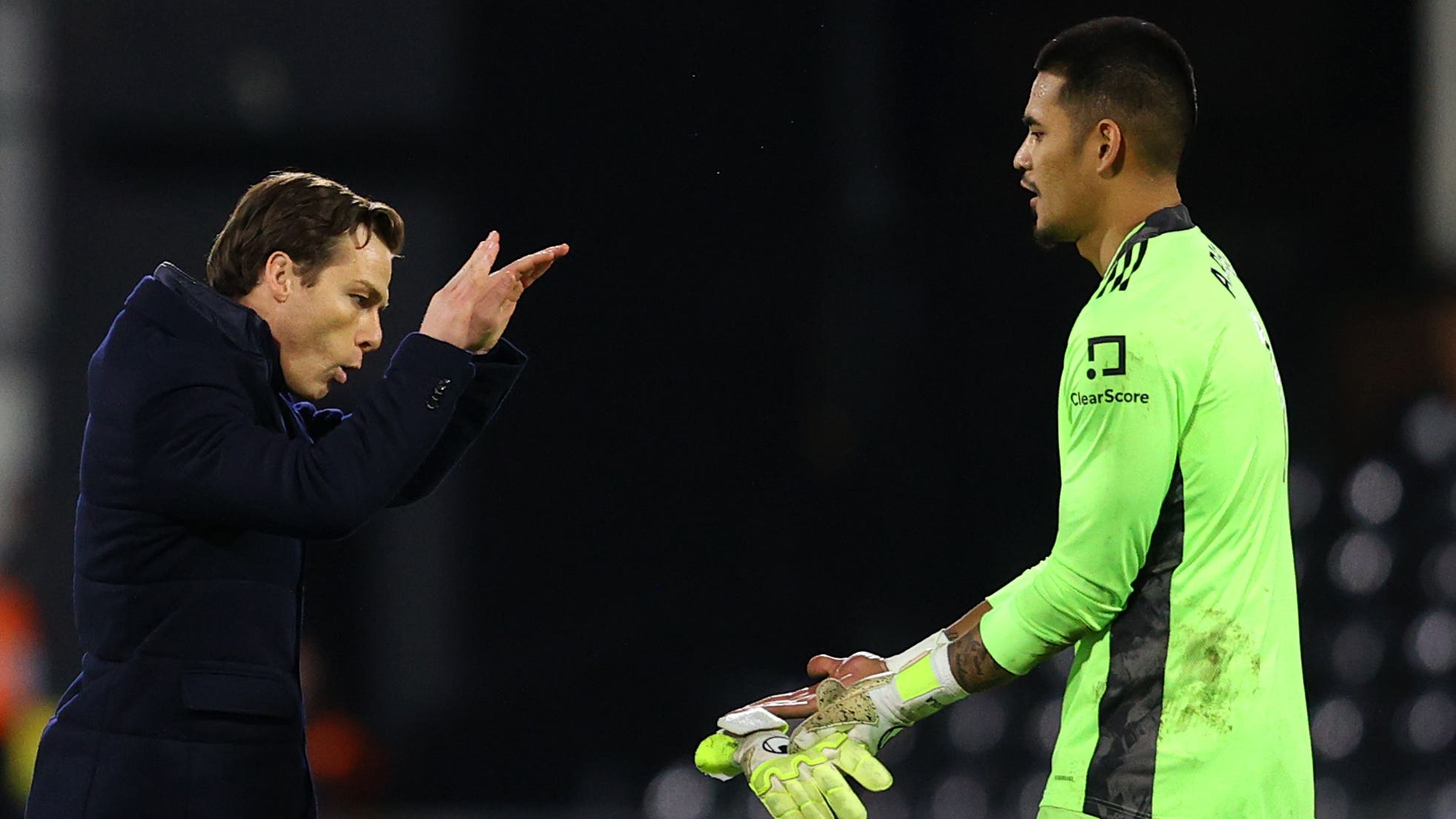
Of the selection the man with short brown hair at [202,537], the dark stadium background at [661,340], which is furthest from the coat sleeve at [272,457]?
the dark stadium background at [661,340]

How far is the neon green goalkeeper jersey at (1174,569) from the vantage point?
2.10m

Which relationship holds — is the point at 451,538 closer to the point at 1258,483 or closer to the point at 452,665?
the point at 452,665

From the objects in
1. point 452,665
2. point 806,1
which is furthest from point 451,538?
point 806,1

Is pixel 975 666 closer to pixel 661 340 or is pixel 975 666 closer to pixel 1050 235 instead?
pixel 1050 235

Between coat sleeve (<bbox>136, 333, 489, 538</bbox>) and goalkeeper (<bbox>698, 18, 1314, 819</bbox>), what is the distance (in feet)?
2.55

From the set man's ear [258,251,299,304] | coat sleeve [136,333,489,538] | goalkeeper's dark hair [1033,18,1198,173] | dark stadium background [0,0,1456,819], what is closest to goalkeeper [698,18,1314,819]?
goalkeeper's dark hair [1033,18,1198,173]

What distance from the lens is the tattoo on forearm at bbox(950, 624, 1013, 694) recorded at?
2.27 m

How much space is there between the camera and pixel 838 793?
2328mm

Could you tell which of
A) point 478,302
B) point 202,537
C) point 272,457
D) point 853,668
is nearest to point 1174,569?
point 853,668

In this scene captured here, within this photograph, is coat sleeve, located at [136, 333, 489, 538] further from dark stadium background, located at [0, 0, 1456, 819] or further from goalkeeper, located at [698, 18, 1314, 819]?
dark stadium background, located at [0, 0, 1456, 819]

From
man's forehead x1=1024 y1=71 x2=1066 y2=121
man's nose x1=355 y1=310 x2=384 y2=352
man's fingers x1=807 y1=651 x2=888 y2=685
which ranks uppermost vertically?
man's forehead x1=1024 y1=71 x2=1066 y2=121

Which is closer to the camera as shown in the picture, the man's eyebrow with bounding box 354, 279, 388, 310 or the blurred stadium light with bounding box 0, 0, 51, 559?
the man's eyebrow with bounding box 354, 279, 388, 310

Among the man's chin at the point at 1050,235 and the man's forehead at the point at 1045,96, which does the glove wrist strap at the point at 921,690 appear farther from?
the man's forehead at the point at 1045,96

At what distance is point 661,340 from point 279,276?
3.59 metres
